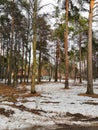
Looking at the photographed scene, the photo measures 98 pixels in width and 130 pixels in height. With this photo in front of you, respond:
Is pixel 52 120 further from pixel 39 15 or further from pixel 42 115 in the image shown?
pixel 39 15

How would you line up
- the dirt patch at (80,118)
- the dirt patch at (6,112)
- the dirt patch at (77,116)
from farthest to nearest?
the dirt patch at (6,112) → the dirt patch at (77,116) → the dirt patch at (80,118)

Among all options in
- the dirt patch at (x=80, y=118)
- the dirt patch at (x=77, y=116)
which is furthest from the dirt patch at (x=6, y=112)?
the dirt patch at (x=80, y=118)

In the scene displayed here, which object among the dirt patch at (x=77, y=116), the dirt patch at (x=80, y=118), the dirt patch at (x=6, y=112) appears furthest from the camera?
the dirt patch at (x=6, y=112)

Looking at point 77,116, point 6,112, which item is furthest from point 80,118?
point 6,112

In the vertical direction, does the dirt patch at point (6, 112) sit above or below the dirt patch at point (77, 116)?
above

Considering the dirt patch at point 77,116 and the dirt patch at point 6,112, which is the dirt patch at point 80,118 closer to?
the dirt patch at point 77,116

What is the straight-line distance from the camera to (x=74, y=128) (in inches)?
347

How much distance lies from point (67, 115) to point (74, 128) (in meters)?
2.26

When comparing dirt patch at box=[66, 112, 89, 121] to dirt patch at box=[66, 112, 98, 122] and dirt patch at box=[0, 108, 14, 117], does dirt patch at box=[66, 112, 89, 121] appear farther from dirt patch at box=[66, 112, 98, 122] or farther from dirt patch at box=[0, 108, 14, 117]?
dirt patch at box=[0, 108, 14, 117]

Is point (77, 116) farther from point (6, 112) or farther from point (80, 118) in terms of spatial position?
point (6, 112)

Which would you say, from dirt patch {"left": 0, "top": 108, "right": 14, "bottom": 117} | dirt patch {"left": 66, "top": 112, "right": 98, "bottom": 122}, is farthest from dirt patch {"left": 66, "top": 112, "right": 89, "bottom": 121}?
dirt patch {"left": 0, "top": 108, "right": 14, "bottom": 117}

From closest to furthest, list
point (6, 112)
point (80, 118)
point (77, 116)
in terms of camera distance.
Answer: point (80, 118)
point (77, 116)
point (6, 112)

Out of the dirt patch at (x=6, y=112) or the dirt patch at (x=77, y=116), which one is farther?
the dirt patch at (x=6, y=112)

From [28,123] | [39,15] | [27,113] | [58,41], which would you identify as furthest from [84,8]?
[58,41]
